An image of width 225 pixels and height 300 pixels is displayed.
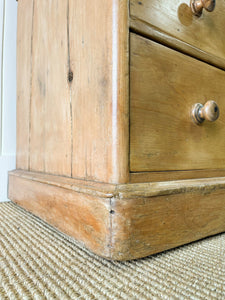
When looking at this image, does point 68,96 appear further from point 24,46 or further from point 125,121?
point 24,46

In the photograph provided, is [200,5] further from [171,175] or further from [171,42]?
[171,175]

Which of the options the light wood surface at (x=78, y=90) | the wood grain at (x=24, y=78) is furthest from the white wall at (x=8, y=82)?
the light wood surface at (x=78, y=90)

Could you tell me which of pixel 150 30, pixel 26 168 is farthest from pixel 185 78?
pixel 26 168

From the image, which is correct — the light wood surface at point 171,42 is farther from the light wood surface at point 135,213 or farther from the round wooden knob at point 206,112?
the light wood surface at point 135,213

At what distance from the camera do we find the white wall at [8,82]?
3.24 ft

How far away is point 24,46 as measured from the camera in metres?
0.89

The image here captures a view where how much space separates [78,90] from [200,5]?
1.04 ft

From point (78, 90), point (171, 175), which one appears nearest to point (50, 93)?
point (78, 90)

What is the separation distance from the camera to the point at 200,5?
0.53 metres

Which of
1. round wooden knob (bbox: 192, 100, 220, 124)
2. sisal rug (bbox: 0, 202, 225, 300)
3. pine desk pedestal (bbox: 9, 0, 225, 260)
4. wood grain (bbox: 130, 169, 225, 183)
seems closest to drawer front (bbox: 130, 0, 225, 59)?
pine desk pedestal (bbox: 9, 0, 225, 260)

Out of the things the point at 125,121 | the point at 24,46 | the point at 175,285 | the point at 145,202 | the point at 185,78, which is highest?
the point at 24,46

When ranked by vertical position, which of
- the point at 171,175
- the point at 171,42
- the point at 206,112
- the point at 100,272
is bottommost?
the point at 100,272

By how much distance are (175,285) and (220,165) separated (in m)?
0.35

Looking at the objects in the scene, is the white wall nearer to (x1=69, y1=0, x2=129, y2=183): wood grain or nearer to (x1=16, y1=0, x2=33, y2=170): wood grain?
(x1=16, y1=0, x2=33, y2=170): wood grain
